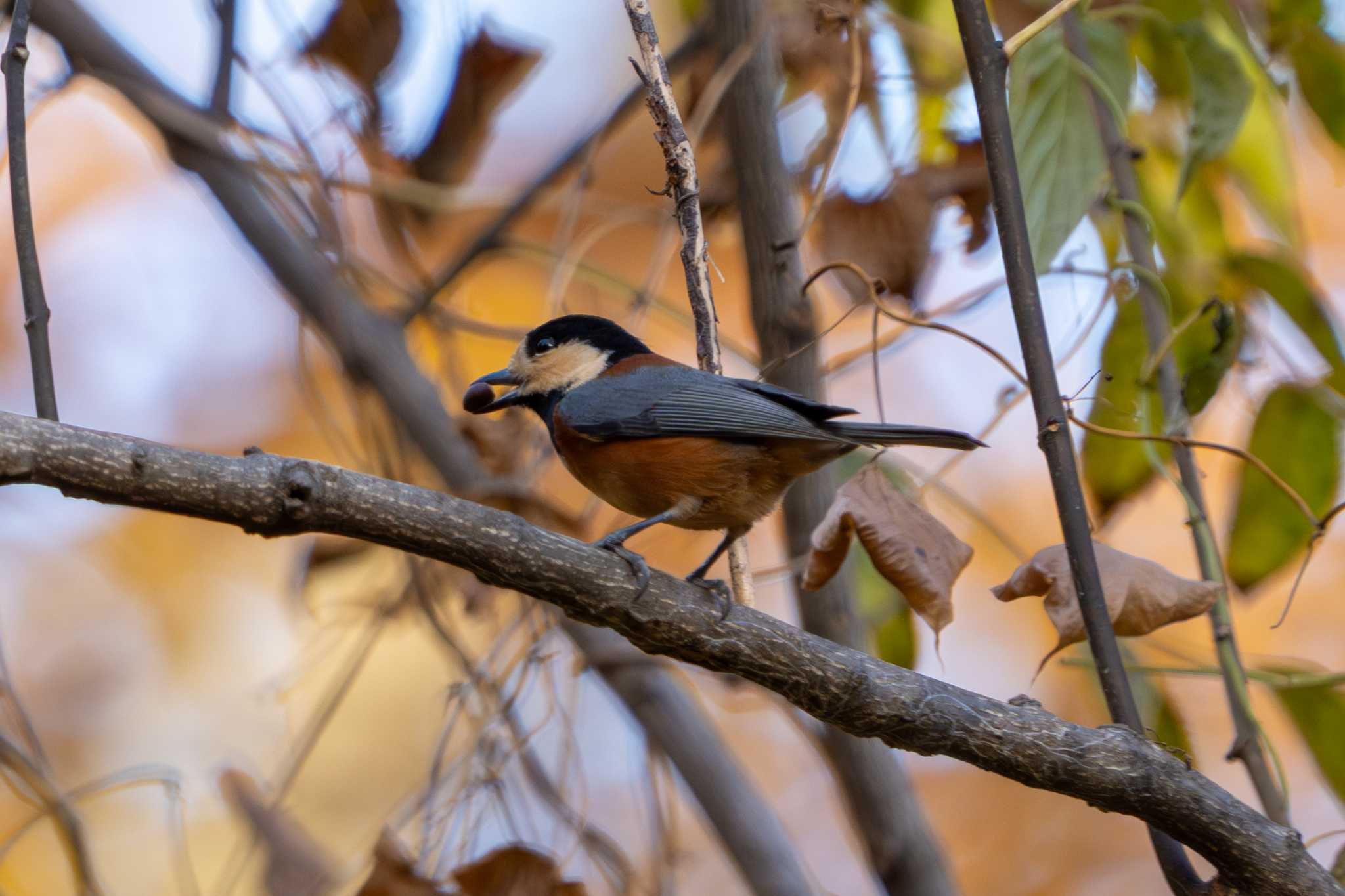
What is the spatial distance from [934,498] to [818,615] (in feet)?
3.04

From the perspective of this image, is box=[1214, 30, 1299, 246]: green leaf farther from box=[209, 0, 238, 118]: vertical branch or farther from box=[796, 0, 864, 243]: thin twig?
box=[209, 0, 238, 118]: vertical branch

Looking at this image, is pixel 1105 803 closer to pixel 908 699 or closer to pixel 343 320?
pixel 908 699

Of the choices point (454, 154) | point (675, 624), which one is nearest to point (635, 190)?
point (454, 154)

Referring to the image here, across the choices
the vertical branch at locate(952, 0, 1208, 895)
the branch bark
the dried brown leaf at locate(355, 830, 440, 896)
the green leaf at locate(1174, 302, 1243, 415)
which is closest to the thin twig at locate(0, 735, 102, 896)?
the dried brown leaf at locate(355, 830, 440, 896)

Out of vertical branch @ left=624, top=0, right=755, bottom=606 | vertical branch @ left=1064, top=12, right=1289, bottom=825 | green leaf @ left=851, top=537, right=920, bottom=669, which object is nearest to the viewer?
vertical branch @ left=624, top=0, right=755, bottom=606

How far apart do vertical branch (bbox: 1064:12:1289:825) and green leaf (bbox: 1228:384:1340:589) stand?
0.16 metres

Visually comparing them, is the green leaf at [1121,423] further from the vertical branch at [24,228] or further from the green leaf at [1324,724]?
the vertical branch at [24,228]

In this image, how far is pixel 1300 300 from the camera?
231 cm

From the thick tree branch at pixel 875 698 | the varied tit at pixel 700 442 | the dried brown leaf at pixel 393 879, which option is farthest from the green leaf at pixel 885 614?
the dried brown leaf at pixel 393 879

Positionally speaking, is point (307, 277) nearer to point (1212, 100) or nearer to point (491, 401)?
point (491, 401)

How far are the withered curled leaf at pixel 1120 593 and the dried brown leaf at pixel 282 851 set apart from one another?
4.78 ft

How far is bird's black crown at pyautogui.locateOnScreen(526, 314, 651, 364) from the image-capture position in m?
2.63

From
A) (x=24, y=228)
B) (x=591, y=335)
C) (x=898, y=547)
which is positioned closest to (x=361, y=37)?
(x=591, y=335)

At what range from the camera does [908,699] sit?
1.55 meters
